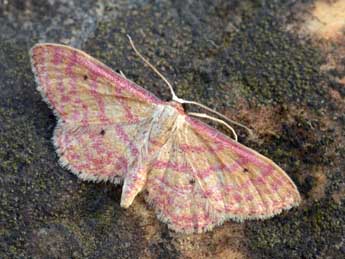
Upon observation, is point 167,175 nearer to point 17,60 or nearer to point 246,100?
point 246,100

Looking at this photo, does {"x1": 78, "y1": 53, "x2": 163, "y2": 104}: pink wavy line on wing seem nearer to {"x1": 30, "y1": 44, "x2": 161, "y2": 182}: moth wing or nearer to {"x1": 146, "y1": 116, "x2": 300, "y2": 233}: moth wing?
{"x1": 30, "y1": 44, "x2": 161, "y2": 182}: moth wing

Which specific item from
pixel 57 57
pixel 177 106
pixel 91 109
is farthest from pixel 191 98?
pixel 57 57

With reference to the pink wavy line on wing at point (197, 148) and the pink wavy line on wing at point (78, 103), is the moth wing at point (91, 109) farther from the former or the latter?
the pink wavy line on wing at point (197, 148)

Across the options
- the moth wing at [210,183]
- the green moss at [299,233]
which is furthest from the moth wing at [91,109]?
the green moss at [299,233]

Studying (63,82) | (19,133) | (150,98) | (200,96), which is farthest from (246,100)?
(19,133)

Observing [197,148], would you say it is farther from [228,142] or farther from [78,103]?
[78,103]

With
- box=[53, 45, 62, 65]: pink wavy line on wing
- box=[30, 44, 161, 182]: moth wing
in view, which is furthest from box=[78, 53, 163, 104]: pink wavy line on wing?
box=[53, 45, 62, 65]: pink wavy line on wing
